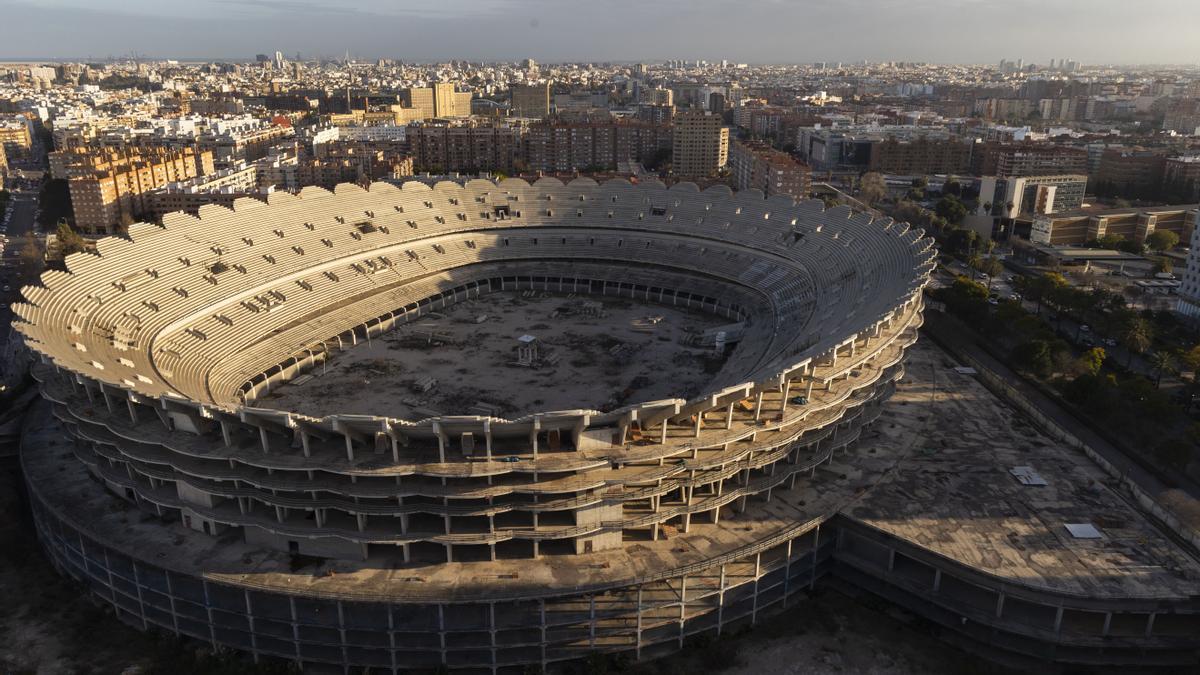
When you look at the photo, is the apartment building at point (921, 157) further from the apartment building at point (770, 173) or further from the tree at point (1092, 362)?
the tree at point (1092, 362)

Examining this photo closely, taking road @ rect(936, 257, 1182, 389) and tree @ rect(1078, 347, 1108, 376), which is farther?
road @ rect(936, 257, 1182, 389)

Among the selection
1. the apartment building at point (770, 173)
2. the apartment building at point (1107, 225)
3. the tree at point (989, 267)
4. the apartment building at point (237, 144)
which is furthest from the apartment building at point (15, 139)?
the apartment building at point (1107, 225)

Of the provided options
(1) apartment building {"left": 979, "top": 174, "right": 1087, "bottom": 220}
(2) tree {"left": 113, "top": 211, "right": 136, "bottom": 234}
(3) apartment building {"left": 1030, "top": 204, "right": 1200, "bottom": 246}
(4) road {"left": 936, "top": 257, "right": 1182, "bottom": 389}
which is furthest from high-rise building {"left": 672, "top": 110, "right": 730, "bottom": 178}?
(2) tree {"left": 113, "top": 211, "right": 136, "bottom": 234}

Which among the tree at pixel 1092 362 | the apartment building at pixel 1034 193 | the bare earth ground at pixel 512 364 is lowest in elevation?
the bare earth ground at pixel 512 364

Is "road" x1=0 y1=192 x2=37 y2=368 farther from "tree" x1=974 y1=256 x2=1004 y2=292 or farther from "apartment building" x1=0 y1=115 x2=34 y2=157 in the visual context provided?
"tree" x1=974 y1=256 x2=1004 y2=292

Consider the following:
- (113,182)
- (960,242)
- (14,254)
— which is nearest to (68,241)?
(14,254)
